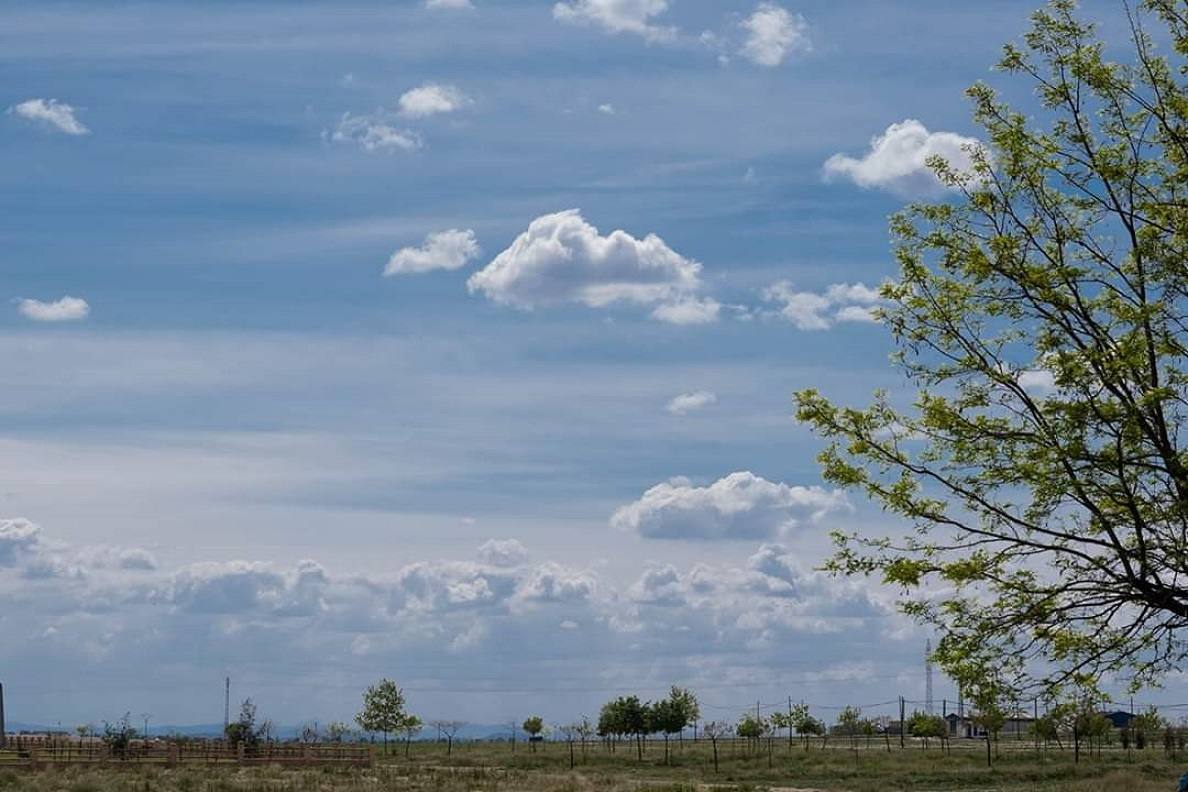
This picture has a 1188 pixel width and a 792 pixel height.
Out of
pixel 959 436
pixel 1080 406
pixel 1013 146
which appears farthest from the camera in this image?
pixel 1013 146

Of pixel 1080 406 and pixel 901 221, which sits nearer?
pixel 1080 406

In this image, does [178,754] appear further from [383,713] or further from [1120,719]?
[1120,719]

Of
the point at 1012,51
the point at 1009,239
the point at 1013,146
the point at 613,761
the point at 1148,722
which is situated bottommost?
the point at 613,761

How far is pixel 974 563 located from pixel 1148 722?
3370 mm

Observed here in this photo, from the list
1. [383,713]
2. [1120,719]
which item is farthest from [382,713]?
[1120,719]

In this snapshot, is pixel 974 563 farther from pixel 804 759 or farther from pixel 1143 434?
pixel 804 759

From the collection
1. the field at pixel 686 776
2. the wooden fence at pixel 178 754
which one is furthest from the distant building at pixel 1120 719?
the wooden fence at pixel 178 754

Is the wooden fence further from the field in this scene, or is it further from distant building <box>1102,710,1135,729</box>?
distant building <box>1102,710,1135,729</box>

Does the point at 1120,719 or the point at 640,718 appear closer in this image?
the point at 640,718

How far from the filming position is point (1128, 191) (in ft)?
47.5

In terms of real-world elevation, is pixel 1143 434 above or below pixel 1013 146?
below

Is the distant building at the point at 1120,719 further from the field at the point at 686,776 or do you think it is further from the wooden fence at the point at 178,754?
the wooden fence at the point at 178,754

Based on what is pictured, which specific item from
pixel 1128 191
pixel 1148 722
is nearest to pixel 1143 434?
pixel 1128 191

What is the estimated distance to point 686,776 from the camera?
61.0 meters
